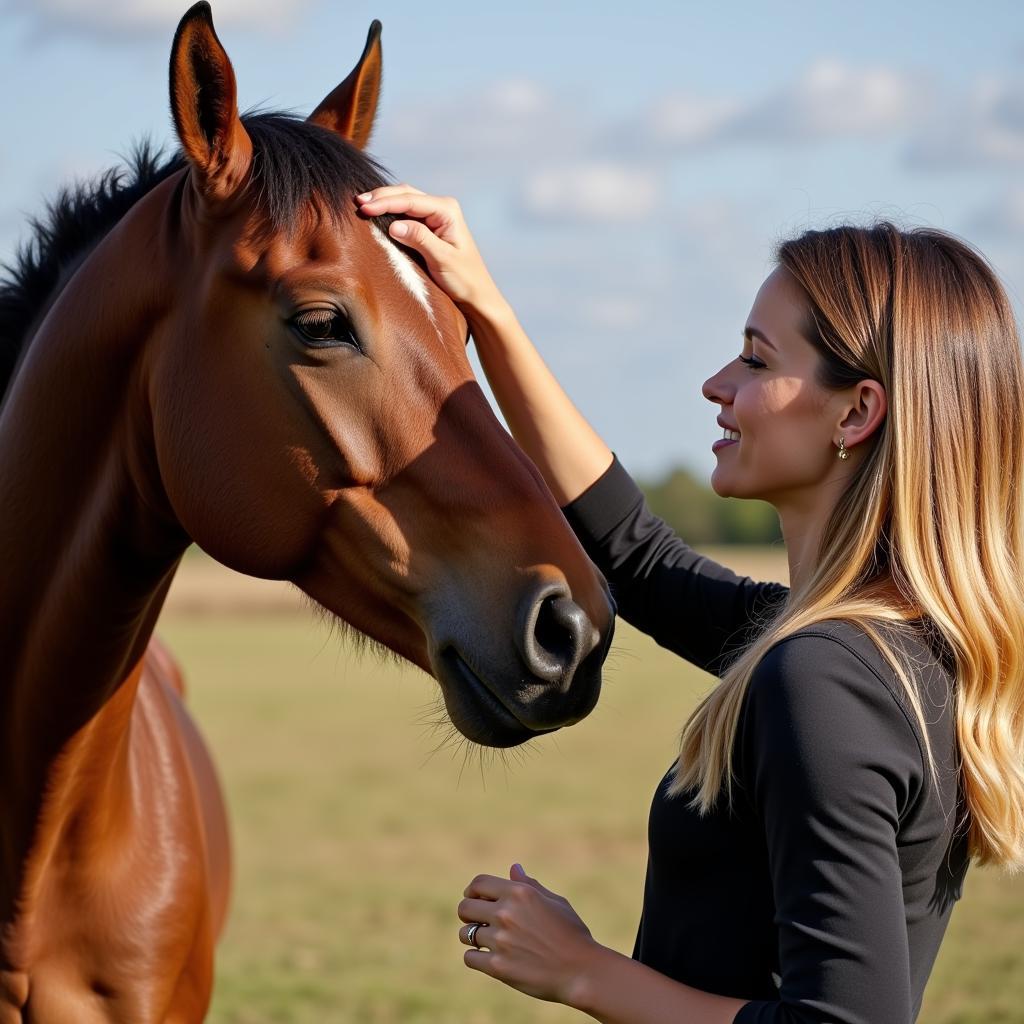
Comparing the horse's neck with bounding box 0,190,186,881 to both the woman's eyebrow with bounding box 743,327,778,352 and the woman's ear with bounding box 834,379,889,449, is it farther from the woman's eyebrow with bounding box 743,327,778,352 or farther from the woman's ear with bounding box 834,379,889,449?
the woman's ear with bounding box 834,379,889,449

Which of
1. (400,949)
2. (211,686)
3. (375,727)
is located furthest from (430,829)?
(211,686)

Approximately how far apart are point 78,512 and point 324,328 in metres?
0.69

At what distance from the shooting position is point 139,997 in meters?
2.61

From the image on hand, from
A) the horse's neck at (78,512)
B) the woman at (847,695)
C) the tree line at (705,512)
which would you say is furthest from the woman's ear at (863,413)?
the tree line at (705,512)

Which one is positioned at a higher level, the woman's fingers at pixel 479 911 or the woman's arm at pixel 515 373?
the woman's arm at pixel 515 373

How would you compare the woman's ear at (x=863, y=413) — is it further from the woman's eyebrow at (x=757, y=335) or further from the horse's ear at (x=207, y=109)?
the horse's ear at (x=207, y=109)

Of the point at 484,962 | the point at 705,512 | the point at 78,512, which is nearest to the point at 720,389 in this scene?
the point at 484,962

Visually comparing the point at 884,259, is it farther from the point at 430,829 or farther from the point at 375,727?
the point at 375,727

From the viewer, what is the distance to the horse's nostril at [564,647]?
1921mm

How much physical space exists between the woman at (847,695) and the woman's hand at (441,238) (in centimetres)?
6

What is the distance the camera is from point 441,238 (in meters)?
2.38

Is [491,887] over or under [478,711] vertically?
under

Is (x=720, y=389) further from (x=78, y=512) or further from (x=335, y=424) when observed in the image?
(x=78, y=512)

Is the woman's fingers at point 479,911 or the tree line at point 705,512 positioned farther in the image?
the tree line at point 705,512
